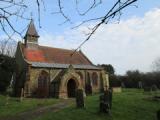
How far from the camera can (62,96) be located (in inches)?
1494

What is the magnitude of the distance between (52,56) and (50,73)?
493cm

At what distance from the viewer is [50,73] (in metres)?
42.5

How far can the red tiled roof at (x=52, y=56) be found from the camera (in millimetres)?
44325

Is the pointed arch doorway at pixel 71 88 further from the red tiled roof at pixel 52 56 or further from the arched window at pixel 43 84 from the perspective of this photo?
the red tiled roof at pixel 52 56

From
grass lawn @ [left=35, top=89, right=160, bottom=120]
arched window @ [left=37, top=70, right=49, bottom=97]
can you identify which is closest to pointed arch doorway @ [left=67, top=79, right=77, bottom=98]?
arched window @ [left=37, top=70, right=49, bottom=97]

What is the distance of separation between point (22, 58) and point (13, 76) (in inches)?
122

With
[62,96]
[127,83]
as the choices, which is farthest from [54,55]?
[127,83]

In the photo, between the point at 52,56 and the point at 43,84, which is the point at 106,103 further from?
the point at 52,56

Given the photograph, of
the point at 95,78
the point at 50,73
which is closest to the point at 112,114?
the point at 50,73

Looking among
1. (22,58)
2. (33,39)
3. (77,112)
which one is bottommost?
(77,112)

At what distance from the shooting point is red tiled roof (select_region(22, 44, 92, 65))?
44.3 meters

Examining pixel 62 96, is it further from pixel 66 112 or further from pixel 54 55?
pixel 66 112

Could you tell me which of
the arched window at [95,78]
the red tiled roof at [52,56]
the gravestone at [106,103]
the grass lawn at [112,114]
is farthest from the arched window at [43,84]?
the gravestone at [106,103]

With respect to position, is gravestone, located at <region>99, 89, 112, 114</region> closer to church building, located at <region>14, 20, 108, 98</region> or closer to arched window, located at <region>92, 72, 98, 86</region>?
church building, located at <region>14, 20, 108, 98</region>
